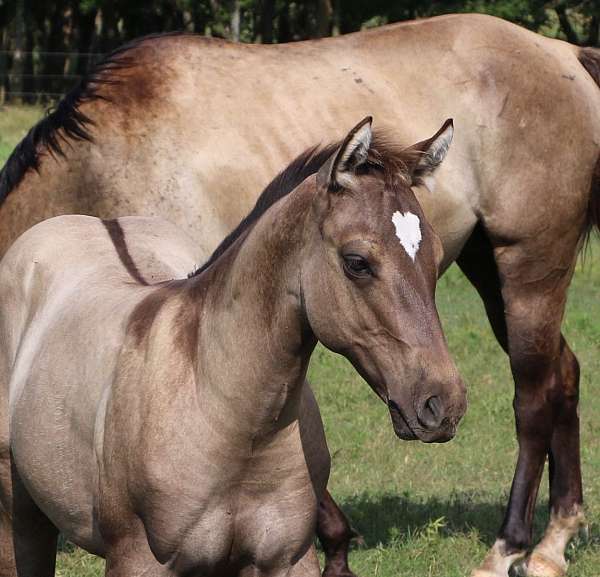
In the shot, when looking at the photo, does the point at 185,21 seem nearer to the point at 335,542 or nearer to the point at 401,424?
the point at 335,542

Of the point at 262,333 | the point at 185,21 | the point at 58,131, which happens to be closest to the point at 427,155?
the point at 262,333

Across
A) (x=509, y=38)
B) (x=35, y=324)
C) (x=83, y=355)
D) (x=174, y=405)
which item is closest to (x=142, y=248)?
(x=35, y=324)

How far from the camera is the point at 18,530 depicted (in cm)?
393

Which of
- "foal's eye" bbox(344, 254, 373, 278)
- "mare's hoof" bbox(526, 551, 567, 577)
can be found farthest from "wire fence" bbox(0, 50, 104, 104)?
"foal's eye" bbox(344, 254, 373, 278)

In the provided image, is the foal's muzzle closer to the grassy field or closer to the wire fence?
the grassy field

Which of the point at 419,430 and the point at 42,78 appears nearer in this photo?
the point at 419,430

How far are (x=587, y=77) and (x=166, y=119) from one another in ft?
6.41

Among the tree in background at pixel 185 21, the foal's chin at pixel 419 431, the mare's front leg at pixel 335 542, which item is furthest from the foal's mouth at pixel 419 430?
the tree in background at pixel 185 21

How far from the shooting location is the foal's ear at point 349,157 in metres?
2.78

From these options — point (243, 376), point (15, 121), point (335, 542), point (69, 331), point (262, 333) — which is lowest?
point (15, 121)

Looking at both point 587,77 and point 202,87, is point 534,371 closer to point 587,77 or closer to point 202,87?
point 587,77

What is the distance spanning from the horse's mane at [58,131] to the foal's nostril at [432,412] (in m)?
2.65

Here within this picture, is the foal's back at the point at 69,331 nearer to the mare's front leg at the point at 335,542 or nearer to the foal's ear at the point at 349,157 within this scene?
the foal's ear at the point at 349,157

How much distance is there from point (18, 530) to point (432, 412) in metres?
1.78
